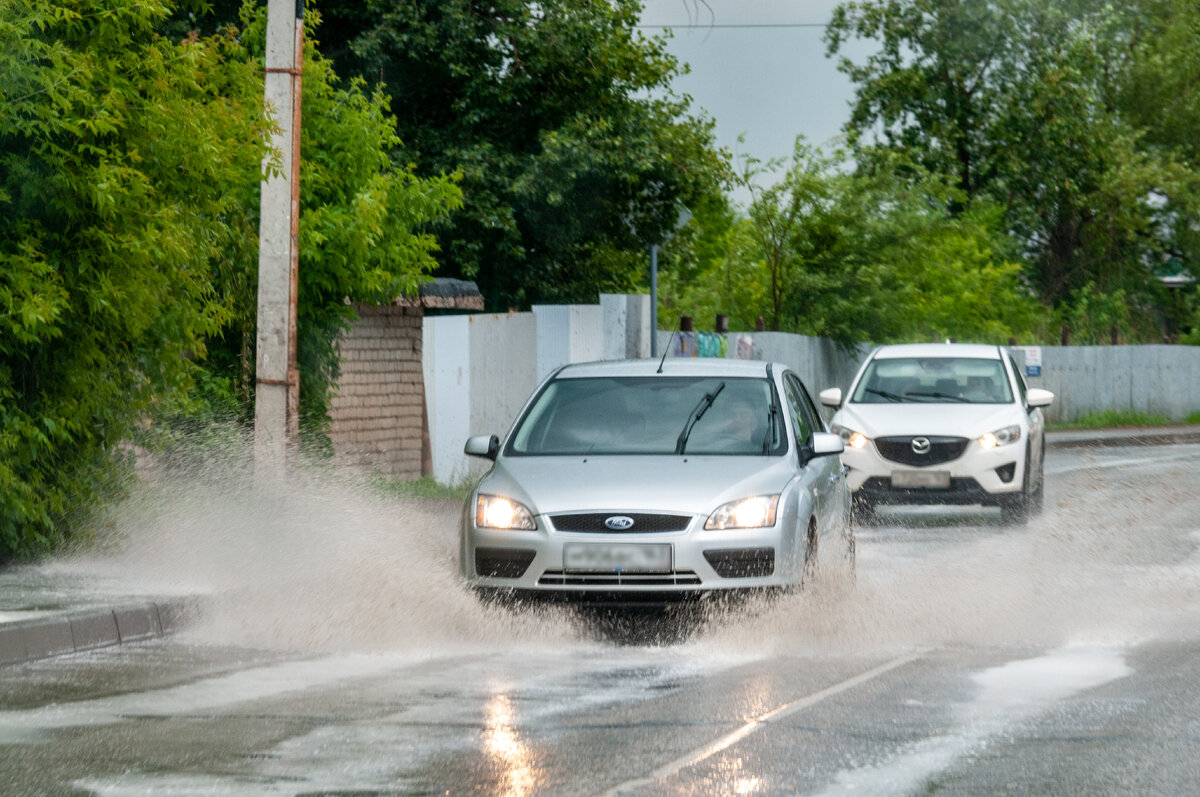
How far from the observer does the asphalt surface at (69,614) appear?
814cm

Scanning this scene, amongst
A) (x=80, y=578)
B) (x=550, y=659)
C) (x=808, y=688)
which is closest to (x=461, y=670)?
(x=550, y=659)

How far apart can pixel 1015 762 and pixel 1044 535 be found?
905 centimetres

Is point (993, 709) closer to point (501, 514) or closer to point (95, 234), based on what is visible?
point (501, 514)

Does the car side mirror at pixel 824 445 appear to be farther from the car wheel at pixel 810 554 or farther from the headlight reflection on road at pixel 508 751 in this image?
the headlight reflection on road at pixel 508 751

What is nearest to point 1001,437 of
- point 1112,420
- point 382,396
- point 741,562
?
point 382,396

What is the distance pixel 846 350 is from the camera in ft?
105

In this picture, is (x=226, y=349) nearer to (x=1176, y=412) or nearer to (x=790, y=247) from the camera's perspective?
(x=790, y=247)

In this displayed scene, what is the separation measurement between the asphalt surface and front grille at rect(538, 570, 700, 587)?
2318 mm

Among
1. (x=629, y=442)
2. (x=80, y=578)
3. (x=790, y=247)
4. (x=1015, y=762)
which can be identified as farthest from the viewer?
(x=790, y=247)

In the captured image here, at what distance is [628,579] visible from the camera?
825 centimetres

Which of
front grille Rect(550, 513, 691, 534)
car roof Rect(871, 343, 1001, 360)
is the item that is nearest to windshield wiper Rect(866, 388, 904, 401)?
car roof Rect(871, 343, 1001, 360)

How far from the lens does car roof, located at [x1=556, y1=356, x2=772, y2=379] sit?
9.88 m

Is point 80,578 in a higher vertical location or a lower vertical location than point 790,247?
lower

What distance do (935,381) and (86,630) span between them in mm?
10298
